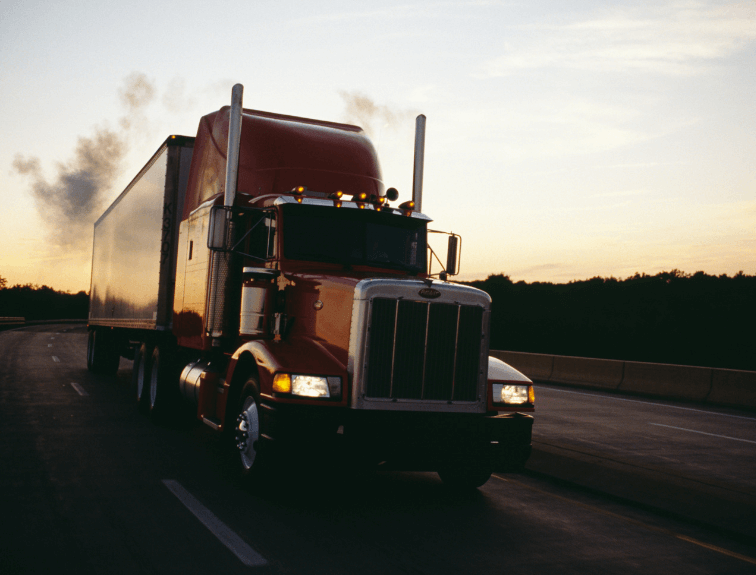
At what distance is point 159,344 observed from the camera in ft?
39.5

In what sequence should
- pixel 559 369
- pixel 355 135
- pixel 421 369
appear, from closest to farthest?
pixel 421 369 < pixel 355 135 < pixel 559 369

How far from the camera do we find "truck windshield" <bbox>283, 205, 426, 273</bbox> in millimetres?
8188

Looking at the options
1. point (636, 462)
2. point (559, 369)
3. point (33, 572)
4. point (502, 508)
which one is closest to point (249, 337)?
point (502, 508)

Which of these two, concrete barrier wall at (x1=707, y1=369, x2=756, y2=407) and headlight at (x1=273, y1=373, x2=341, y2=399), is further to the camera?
concrete barrier wall at (x1=707, y1=369, x2=756, y2=407)

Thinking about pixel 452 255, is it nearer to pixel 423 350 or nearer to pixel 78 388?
pixel 423 350

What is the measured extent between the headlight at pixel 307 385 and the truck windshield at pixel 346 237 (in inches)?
69.2

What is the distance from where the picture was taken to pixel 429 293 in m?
7.11

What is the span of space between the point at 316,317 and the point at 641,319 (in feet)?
136

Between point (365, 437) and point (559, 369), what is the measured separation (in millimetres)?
18746

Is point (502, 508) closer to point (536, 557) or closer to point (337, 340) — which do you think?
point (536, 557)

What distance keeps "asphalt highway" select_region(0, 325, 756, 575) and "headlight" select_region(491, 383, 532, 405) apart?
0.99 metres

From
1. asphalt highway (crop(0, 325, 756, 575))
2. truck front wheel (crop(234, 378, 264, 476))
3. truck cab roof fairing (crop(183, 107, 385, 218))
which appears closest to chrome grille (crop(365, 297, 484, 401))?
asphalt highway (crop(0, 325, 756, 575))

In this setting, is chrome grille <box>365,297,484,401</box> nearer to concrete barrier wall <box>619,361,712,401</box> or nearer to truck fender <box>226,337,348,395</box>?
truck fender <box>226,337,348,395</box>

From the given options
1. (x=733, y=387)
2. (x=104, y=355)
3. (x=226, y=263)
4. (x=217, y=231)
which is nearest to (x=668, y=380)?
(x=733, y=387)
